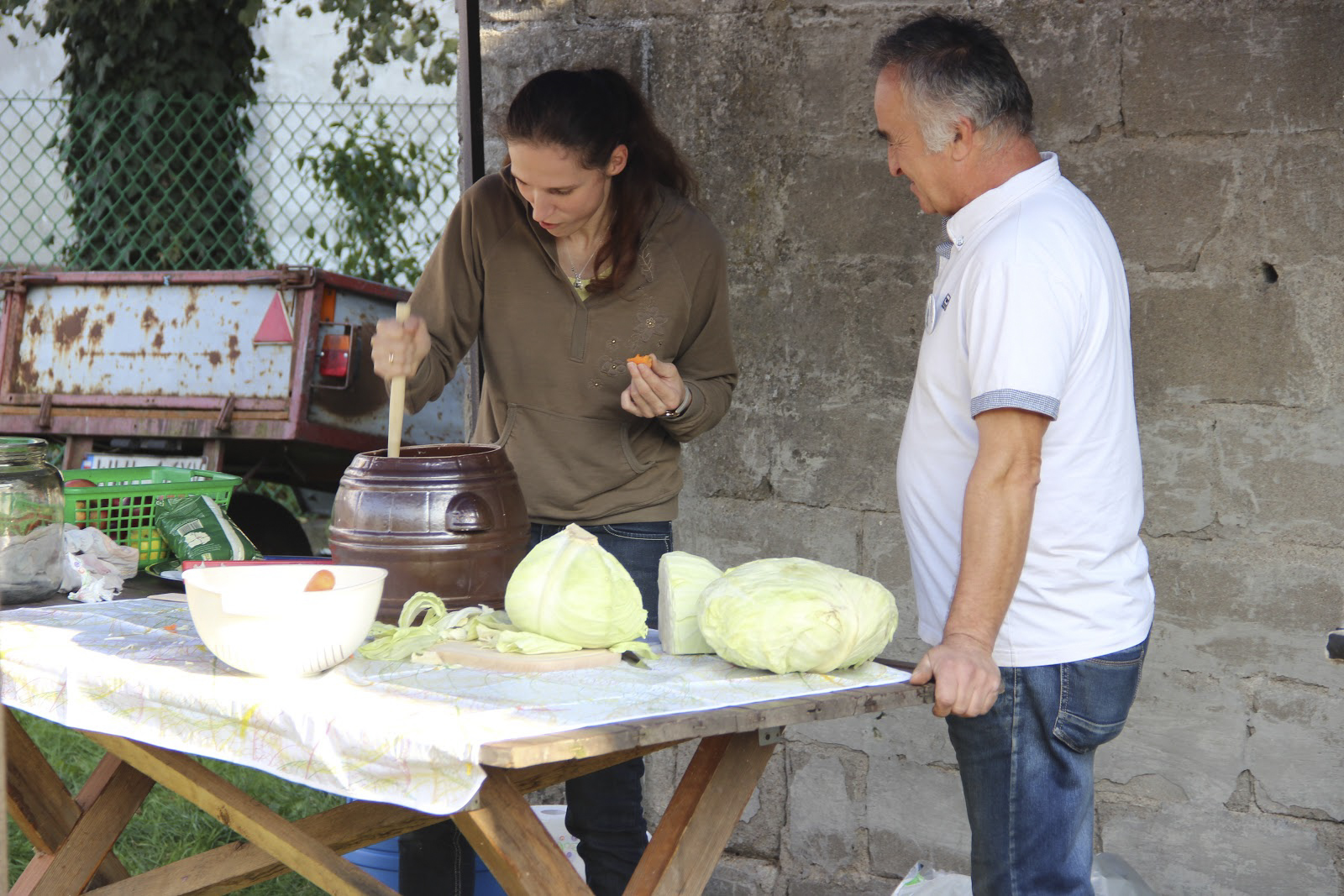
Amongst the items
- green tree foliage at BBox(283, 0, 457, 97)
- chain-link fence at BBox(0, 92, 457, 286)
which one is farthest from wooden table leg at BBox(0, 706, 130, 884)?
green tree foliage at BBox(283, 0, 457, 97)

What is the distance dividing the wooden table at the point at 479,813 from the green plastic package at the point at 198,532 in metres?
0.44

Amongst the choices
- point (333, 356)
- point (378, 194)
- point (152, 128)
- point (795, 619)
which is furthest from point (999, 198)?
point (152, 128)

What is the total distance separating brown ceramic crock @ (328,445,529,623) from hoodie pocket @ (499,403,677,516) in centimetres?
72

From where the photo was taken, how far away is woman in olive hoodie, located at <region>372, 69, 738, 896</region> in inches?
114

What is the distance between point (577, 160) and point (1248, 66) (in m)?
1.58

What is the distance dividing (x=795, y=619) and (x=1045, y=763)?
598 millimetres

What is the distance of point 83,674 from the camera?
77.7 inches

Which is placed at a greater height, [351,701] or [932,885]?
[351,701]

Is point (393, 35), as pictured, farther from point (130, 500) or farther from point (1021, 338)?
point (1021, 338)

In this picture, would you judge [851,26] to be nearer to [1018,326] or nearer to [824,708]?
[1018,326]

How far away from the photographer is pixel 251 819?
207 centimetres

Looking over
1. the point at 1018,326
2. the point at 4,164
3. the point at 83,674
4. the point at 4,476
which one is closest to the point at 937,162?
the point at 1018,326

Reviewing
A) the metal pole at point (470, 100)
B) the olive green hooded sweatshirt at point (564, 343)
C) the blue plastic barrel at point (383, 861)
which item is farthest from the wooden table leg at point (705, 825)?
the metal pole at point (470, 100)

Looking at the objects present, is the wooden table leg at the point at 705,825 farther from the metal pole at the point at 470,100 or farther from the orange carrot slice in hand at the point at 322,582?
the metal pole at the point at 470,100
